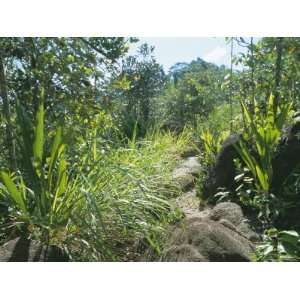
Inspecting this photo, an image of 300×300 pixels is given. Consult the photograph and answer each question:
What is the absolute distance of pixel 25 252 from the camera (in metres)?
2.51

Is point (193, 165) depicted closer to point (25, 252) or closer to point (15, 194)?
point (15, 194)

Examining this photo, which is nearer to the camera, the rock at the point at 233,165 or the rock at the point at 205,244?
the rock at the point at 205,244

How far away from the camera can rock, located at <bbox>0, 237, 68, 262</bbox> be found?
97.6 inches

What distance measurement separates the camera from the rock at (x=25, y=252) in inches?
97.6

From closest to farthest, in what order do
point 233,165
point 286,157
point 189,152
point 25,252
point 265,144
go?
point 25,252
point 265,144
point 286,157
point 233,165
point 189,152

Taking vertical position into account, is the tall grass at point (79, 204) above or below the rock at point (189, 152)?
above

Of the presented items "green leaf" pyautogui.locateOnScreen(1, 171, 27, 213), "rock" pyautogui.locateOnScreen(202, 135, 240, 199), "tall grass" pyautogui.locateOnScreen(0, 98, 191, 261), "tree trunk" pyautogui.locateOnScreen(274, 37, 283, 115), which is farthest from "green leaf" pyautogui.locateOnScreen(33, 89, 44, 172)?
"tree trunk" pyautogui.locateOnScreen(274, 37, 283, 115)

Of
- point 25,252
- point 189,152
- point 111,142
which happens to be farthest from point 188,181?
point 25,252

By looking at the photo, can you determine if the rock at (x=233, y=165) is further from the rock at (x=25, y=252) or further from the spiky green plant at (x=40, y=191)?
the rock at (x=25, y=252)

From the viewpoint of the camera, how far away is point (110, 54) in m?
3.46

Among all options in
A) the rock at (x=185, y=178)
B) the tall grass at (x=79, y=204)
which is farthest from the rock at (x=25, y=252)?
the rock at (x=185, y=178)

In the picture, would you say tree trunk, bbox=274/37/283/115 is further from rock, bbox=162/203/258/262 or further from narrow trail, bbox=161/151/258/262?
rock, bbox=162/203/258/262
